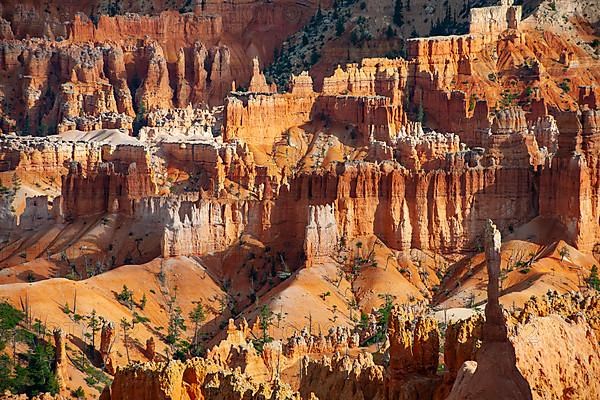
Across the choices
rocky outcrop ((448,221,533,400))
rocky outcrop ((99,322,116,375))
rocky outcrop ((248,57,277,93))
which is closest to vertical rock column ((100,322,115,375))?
rocky outcrop ((99,322,116,375))

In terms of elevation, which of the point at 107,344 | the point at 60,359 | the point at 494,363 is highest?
the point at 494,363

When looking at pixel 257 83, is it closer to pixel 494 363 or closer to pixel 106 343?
pixel 106 343

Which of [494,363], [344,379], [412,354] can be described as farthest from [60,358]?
[494,363]

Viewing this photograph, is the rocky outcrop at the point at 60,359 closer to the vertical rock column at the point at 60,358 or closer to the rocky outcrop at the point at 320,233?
the vertical rock column at the point at 60,358

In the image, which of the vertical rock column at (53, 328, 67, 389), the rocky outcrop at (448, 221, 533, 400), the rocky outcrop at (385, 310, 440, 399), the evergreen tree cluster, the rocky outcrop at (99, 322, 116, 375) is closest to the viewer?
the rocky outcrop at (448, 221, 533, 400)

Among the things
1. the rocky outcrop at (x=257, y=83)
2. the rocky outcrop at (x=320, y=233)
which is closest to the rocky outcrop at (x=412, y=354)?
the rocky outcrop at (x=320, y=233)

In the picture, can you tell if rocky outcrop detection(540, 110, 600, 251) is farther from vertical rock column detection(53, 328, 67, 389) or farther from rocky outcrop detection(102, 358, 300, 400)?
rocky outcrop detection(102, 358, 300, 400)

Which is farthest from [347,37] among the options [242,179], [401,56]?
[242,179]

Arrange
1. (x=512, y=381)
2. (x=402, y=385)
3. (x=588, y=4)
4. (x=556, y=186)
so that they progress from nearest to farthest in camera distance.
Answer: (x=512, y=381) → (x=402, y=385) → (x=556, y=186) → (x=588, y=4)

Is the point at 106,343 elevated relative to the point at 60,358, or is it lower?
lower

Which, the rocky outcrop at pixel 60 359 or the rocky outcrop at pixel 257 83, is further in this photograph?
the rocky outcrop at pixel 257 83

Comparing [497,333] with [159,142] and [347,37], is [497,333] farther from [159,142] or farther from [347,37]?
[347,37]
